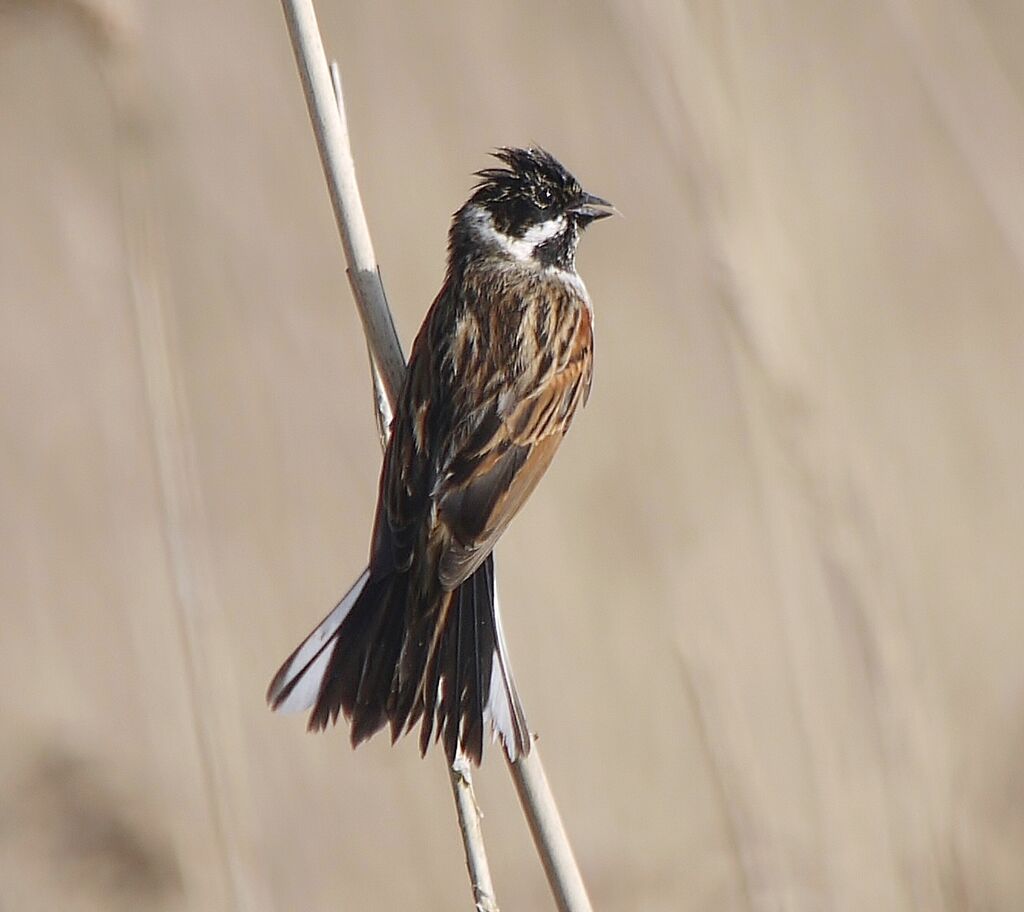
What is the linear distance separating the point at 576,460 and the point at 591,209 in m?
1.02

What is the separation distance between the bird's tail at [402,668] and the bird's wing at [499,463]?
78 millimetres

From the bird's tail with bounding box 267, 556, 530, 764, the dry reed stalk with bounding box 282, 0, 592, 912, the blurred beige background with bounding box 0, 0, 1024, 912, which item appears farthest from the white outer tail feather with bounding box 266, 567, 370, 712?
the dry reed stalk with bounding box 282, 0, 592, 912

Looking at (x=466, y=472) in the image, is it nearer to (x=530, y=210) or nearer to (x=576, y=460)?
(x=530, y=210)

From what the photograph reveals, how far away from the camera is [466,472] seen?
7.80ft

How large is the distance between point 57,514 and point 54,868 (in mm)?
1060

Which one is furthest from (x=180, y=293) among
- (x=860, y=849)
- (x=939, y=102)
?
(x=860, y=849)

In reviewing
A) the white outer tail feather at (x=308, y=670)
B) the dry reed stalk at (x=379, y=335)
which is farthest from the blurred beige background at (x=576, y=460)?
the dry reed stalk at (x=379, y=335)

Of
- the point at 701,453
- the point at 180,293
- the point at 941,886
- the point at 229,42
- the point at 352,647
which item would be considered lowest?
the point at 941,886

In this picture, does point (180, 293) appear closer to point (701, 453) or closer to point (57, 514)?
point (57, 514)

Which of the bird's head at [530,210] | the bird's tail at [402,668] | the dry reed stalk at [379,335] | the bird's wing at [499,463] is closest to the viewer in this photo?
the dry reed stalk at [379,335]

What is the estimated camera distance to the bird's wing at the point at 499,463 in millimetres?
2232

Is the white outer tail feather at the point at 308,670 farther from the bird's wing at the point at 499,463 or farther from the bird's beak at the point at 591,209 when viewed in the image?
the bird's beak at the point at 591,209

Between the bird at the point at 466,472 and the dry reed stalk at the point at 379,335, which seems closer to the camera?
the dry reed stalk at the point at 379,335

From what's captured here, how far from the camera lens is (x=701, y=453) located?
12.6ft
